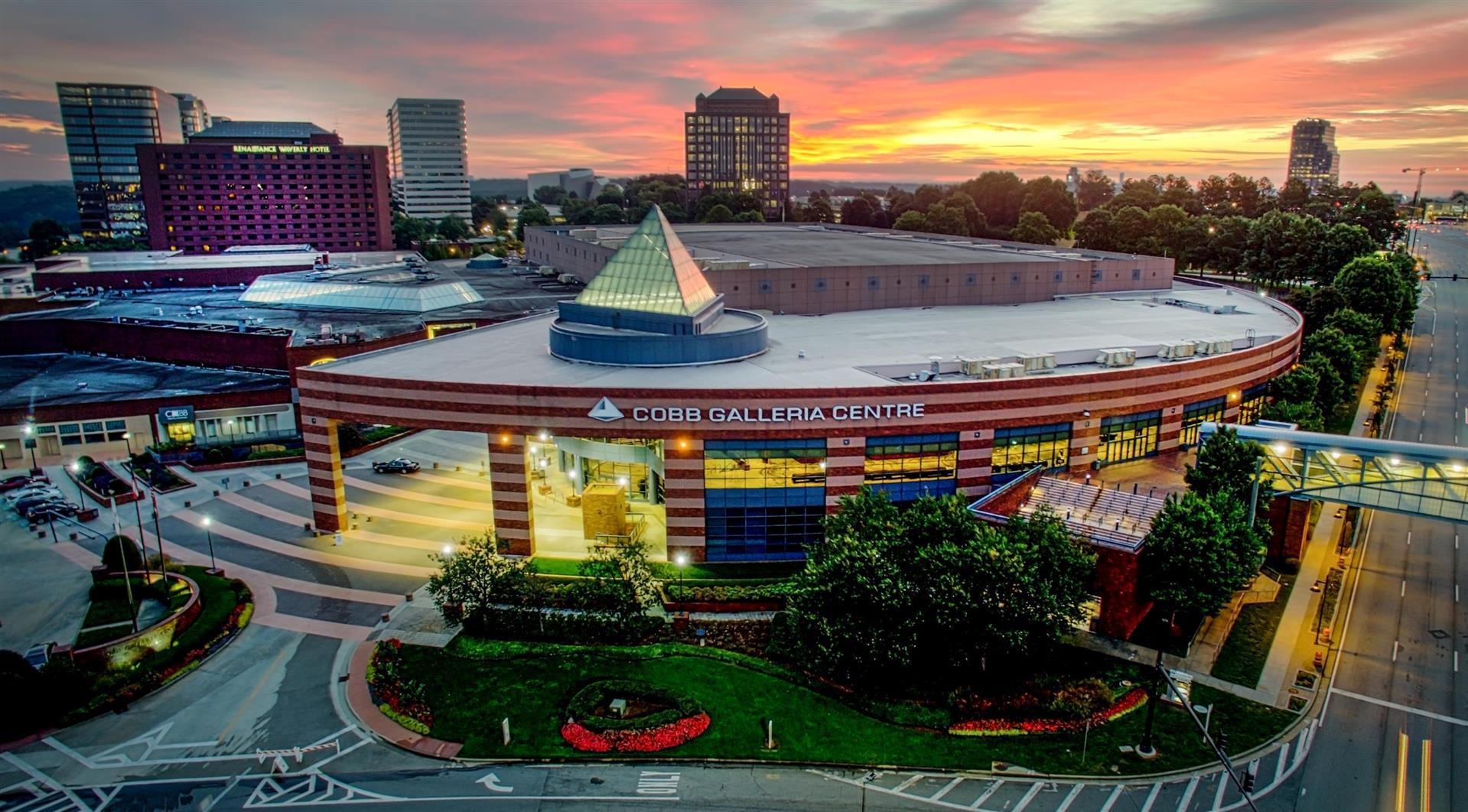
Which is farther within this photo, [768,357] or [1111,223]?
[1111,223]

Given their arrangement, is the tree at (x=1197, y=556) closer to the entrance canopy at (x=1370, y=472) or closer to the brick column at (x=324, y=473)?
the entrance canopy at (x=1370, y=472)

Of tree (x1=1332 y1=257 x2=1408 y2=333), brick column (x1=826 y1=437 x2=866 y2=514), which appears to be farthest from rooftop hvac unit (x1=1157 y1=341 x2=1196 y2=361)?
tree (x1=1332 y1=257 x2=1408 y2=333)

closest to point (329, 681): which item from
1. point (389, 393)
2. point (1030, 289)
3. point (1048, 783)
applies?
point (389, 393)

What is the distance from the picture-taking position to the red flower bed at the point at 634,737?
36.5 m

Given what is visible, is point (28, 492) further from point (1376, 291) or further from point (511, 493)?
point (1376, 291)

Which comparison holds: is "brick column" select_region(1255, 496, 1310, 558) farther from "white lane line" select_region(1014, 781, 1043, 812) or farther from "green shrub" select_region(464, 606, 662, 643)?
"green shrub" select_region(464, 606, 662, 643)

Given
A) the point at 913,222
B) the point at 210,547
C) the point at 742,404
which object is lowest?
the point at 210,547

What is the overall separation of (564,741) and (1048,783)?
1989 cm

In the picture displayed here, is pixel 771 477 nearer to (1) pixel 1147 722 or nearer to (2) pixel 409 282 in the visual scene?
(1) pixel 1147 722

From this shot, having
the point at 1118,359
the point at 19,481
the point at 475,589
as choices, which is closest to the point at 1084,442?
the point at 1118,359

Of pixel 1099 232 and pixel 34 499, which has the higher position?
pixel 1099 232

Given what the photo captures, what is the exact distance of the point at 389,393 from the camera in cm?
5650

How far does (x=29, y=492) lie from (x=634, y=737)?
6009cm

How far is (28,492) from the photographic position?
224ft
